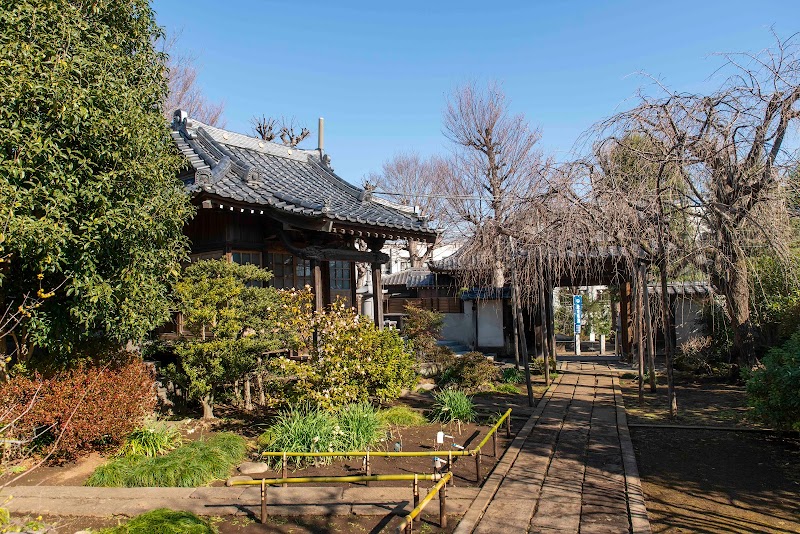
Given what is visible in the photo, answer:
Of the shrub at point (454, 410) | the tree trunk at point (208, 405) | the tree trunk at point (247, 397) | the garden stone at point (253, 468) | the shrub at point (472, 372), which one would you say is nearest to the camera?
the garden stone at point (253, 468)

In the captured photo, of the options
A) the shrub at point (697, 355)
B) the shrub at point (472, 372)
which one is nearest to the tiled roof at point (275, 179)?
the shrub at point (472, 372)

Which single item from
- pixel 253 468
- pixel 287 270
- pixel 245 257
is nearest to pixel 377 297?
pixel 287 270

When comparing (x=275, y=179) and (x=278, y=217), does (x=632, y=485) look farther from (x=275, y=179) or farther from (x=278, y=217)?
(x=275, y=179)

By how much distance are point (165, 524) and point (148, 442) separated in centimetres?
260

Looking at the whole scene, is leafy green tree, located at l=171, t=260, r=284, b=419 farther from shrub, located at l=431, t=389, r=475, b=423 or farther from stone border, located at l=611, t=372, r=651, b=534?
stone border, located at l=611, t=372, r=651, b=534

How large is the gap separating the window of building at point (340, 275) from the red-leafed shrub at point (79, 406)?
5.89m

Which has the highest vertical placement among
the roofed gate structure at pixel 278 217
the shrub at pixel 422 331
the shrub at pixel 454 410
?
the roofed gate structure at pixel 278 217

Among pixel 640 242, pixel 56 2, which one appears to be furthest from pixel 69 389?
pixel 640 242

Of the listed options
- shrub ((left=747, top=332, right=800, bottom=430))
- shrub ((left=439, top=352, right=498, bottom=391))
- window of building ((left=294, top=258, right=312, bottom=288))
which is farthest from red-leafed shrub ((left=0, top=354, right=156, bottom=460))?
shrub ((left=747, top=332, right=800, bottom=430))

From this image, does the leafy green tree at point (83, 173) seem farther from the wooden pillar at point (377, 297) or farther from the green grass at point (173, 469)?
the wooden pillar at point (377, 297)

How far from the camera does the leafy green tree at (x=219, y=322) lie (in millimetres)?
7883

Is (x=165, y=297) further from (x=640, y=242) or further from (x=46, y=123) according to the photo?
(x=640, y=242)

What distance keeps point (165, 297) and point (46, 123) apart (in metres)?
3.02

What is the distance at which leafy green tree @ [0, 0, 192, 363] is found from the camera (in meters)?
5.02
